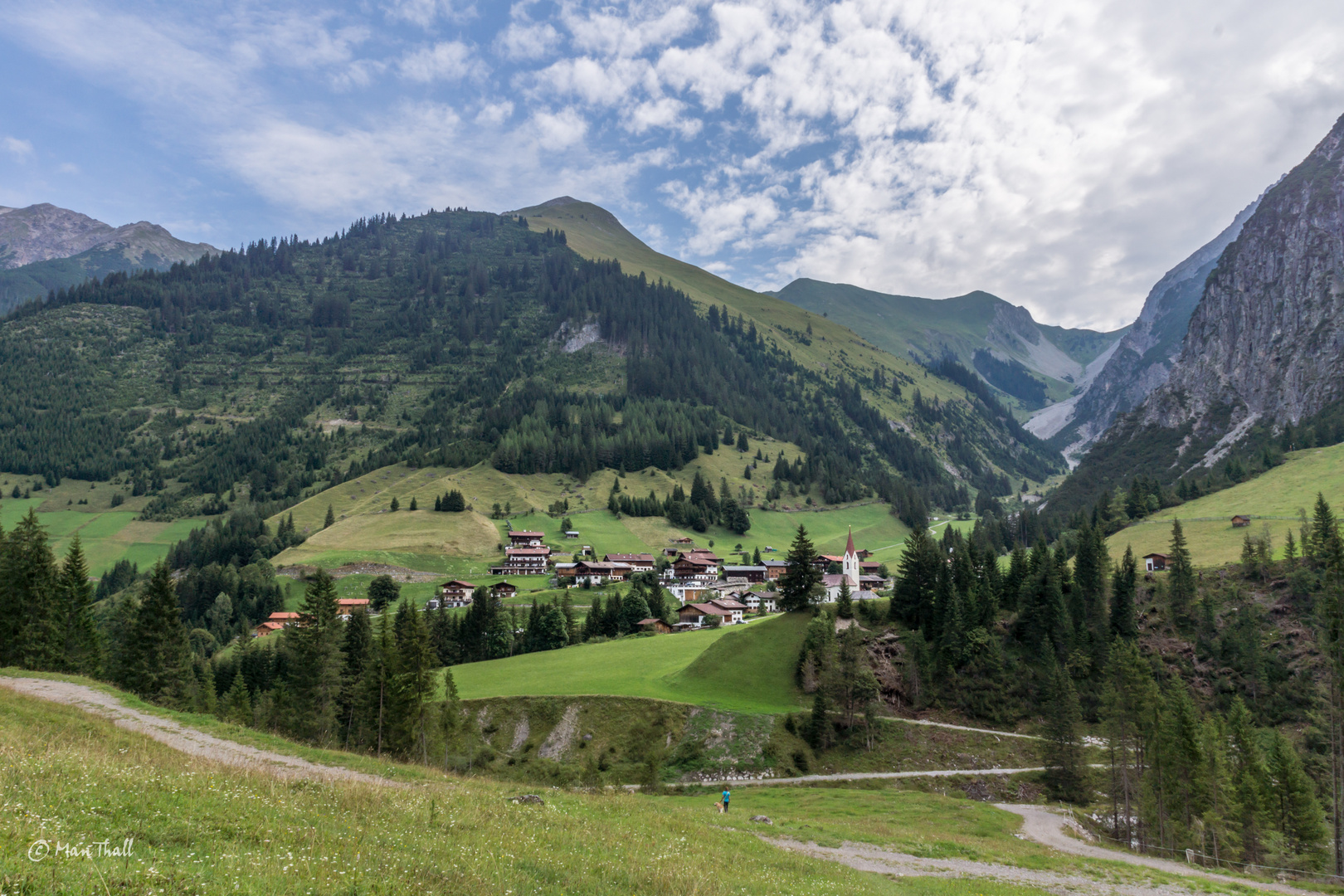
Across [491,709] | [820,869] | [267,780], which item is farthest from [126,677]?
[820,869]

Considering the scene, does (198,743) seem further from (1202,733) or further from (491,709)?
(1202,733)

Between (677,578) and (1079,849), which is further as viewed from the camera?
(677,578)

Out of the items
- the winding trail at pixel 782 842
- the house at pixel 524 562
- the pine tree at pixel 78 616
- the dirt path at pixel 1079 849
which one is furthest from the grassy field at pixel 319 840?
the house at pixel 524 562

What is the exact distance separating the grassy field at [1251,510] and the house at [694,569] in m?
84.4

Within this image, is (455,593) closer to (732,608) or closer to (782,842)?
(732,608)

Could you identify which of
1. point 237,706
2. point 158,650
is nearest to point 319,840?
point 158,650

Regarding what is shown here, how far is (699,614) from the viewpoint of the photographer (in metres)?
126

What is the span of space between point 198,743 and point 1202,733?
7278 centimetres

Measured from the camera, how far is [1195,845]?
52938 millimetres

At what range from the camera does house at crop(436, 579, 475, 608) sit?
475 feet

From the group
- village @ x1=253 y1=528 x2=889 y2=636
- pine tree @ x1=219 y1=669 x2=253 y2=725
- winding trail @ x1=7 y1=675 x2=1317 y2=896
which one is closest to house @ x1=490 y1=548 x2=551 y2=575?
village @ x1=253 y1=528 x2=889 y2=636

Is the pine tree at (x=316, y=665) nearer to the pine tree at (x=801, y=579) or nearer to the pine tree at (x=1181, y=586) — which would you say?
the pine tree at (x=801, y=579)

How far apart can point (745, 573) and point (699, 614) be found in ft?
146

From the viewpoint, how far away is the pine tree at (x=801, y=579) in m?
97.6
